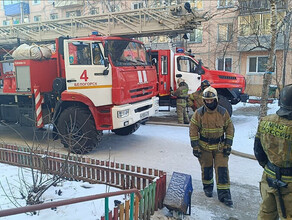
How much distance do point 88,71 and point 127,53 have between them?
111cm

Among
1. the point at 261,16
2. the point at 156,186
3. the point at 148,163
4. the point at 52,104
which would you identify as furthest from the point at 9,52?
the point at 261,16

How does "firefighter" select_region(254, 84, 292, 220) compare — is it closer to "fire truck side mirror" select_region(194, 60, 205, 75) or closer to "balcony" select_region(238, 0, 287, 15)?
"balcony" select_region(238, 0, 287, 15)

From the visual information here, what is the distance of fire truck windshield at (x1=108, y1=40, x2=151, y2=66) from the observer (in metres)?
6.14

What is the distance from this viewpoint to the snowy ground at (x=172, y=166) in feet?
12.3

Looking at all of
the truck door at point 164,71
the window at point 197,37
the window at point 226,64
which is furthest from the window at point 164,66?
the window at point 197,37

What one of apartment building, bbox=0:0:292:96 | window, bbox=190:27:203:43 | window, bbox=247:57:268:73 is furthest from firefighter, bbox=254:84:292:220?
window, bbox=190:27:203:43

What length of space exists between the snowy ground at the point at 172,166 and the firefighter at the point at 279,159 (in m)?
1.14

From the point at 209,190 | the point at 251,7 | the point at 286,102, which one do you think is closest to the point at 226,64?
the point at 251,7

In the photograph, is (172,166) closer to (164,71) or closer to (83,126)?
(83,126)

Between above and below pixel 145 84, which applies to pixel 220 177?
below

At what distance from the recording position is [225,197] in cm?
405

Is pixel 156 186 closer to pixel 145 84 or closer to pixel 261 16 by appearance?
pixel 145 84

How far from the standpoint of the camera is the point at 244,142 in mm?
7098

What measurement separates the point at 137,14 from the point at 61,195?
5.20 m
